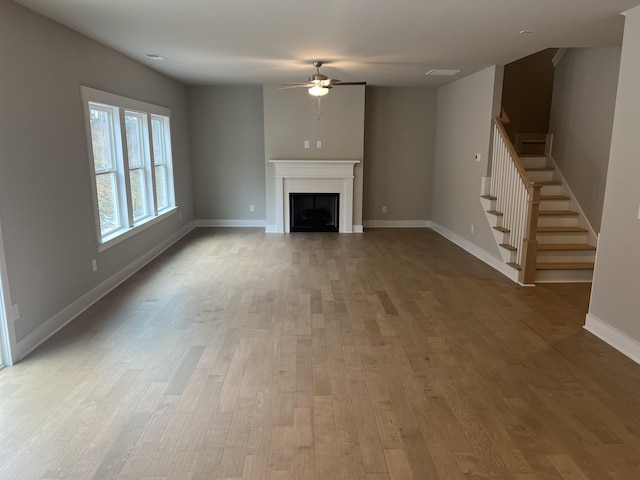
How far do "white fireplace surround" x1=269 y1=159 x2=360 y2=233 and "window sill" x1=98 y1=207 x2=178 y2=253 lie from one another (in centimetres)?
197

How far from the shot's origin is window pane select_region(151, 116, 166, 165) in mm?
6591

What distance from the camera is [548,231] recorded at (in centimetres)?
541

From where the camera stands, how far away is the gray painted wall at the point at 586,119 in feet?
17.1

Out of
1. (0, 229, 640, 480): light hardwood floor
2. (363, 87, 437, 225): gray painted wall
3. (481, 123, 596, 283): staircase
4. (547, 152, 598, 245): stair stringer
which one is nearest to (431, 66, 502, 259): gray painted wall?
(363, 87, 437, 225): gray painted wall

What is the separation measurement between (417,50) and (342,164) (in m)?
3.09

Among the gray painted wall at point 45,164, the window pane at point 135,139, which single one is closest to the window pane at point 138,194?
the window pane at point 135,139

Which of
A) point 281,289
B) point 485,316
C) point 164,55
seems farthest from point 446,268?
point 164,55

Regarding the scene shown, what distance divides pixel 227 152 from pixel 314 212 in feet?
6.21

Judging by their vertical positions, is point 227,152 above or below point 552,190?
above

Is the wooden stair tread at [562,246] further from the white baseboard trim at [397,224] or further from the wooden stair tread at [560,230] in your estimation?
the white baseboard trim at [397,224]

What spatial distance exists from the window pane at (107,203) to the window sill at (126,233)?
9 centimetres

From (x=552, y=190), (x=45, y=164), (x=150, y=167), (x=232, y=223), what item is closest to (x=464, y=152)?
(x=552, y=190)

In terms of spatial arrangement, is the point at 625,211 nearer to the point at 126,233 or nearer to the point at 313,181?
the point at 126,233

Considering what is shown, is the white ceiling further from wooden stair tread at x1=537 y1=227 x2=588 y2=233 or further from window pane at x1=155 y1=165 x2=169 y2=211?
wooden stair tread at x1=537 y1=227 x2=588 y2=233
